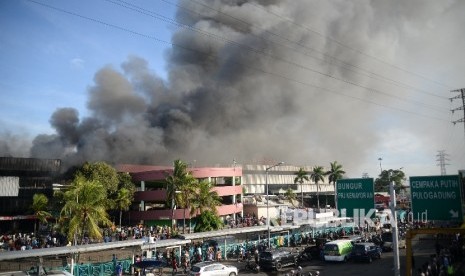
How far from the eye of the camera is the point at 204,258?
1106 inches

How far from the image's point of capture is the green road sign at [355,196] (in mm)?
18516

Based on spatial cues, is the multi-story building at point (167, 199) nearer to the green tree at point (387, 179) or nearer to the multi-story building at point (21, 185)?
the multi-story building at point (21, 185)

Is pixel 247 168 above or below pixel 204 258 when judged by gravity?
above

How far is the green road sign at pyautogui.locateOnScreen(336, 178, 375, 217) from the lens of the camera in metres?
18.5

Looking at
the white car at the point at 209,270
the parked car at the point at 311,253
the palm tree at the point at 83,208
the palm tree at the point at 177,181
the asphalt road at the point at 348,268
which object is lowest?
the asphalt road at the point at 348,268

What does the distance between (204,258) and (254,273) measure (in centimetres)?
576

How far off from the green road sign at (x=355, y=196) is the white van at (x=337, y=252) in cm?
719

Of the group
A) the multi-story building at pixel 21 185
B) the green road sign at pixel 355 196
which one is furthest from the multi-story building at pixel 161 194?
the green road sign at pixel 355 196

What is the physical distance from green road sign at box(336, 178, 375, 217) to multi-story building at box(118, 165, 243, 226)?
27887 mm

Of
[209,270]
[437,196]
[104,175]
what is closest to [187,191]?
[104,175]

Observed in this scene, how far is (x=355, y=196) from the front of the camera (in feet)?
62.1

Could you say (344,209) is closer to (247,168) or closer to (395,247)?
(395,247)

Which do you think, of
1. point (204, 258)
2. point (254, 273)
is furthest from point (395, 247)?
point (204, 258)

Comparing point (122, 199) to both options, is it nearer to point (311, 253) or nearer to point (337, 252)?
point (311, 253)
